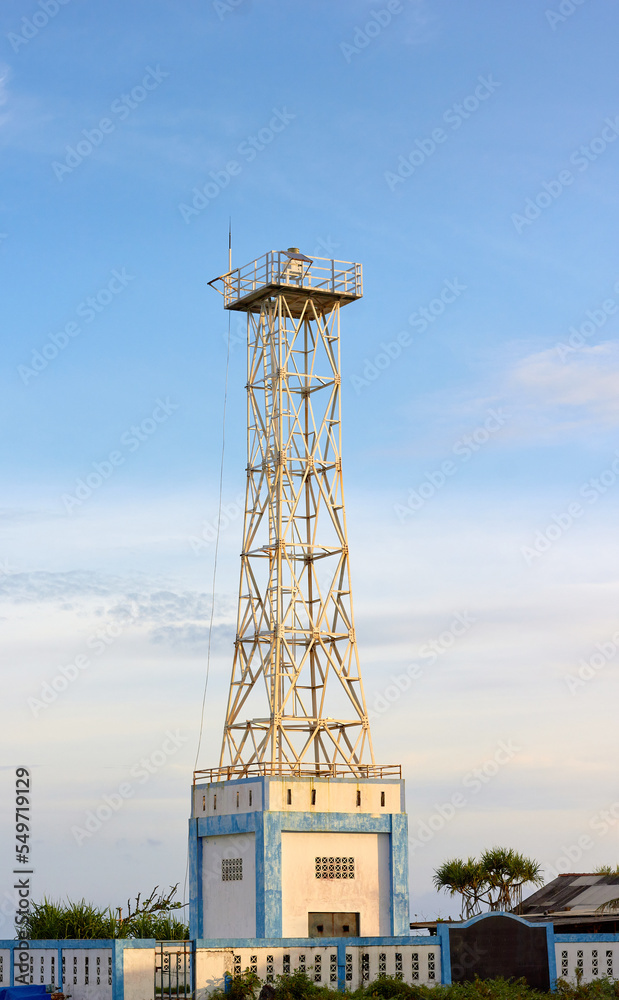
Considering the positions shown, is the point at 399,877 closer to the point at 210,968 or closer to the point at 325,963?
the point at 325,963

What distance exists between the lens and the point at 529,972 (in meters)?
36.4

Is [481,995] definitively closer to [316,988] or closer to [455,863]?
[316,988]

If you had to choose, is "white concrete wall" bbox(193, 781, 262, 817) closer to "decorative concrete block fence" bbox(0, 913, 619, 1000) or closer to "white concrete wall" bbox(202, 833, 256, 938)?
"white concrete wall" bbox(202, 833, 256, 938)

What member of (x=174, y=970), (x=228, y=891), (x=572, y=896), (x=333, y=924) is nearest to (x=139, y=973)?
(x=174, y=970)

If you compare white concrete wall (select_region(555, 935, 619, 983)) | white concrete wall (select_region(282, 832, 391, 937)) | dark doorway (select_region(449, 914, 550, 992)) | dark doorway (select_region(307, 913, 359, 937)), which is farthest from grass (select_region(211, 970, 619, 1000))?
white concrete wall (select_region(282, 832, 391, 937))

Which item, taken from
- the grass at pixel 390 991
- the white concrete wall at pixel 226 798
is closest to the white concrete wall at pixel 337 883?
the white concrete wall at pixel 226 798

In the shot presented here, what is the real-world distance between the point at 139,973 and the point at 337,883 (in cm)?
948

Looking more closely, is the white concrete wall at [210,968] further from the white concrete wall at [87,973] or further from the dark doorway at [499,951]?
the dark doorway at [499,951]

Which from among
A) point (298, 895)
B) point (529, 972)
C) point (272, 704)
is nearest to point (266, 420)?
point (272, 704)

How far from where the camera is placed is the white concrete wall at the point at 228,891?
4006cm

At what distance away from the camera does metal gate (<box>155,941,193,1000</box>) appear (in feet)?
107

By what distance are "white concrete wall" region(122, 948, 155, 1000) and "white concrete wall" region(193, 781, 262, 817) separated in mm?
8004

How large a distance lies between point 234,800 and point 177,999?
375 inches

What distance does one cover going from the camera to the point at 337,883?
40625 mm
